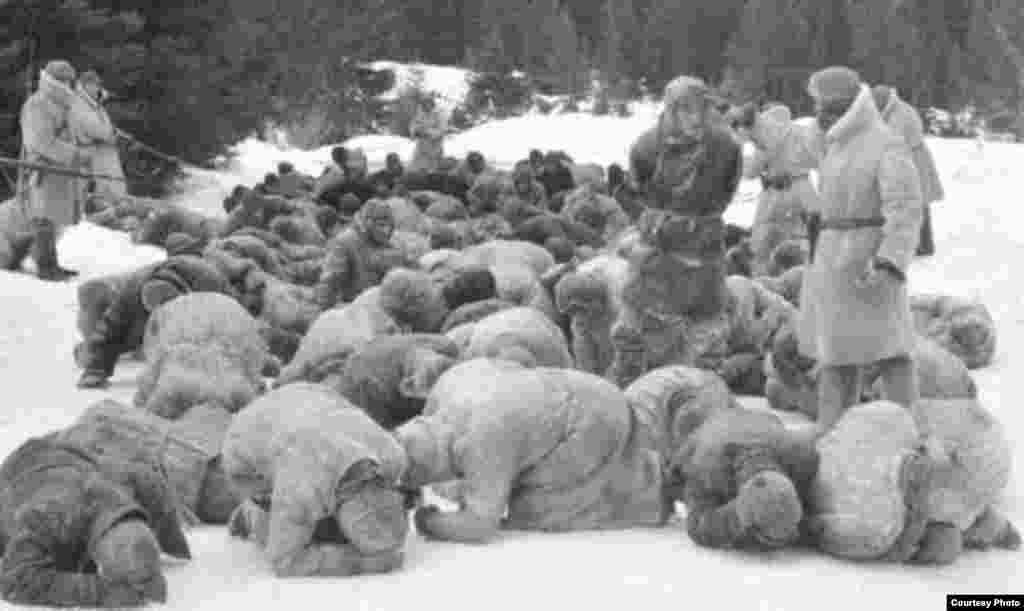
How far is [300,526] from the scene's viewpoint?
18.6 ft

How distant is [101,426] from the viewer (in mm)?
6508

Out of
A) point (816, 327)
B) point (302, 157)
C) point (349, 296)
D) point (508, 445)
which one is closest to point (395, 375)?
point (508, 445)

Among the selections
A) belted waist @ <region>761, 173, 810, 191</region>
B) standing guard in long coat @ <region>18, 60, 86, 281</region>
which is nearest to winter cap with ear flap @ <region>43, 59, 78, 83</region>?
standing guard in long coat @ <region>18, 60, 86, 281</region>

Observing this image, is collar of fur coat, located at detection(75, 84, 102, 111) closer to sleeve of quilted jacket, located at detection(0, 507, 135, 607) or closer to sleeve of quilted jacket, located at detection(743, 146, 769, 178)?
sleeve of quilted jacket, located at detection(743, 146, 769, 178)

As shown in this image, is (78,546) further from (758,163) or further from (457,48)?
(457,48)

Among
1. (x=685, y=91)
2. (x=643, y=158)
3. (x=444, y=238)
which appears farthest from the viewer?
(x=444, y=238)

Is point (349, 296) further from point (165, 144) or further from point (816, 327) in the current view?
point (165, 144)

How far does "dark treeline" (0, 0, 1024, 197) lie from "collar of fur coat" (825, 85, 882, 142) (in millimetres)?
15318

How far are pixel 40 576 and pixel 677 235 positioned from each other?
4419 millimetres

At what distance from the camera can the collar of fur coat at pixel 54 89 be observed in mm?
14336

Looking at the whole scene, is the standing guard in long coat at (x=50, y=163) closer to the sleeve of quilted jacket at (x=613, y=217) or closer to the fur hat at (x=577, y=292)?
the sleeve of quilted jacket at (x=613, y=217)

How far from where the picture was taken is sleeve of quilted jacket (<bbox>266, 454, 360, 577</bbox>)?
222 inches

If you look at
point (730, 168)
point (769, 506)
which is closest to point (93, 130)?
point (730, 168)

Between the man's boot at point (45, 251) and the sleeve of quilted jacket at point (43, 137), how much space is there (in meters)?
0.60
